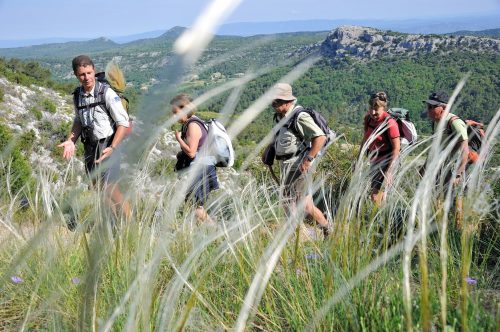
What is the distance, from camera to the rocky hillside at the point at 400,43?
7869cm

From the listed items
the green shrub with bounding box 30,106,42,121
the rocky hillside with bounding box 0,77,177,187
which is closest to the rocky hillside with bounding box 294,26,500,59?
the rocky hillside with bounding box 0,77,177,187

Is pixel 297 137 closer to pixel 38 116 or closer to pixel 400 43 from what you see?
pixel 38 116

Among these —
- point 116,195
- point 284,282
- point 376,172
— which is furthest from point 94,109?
point 116,195

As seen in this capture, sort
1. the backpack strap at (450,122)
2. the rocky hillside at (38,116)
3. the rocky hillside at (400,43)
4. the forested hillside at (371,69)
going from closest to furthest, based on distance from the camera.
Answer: the forested hillside at (371,69)
the backpack strap at (450,122)
the rocky hillside at (38,116)
the rocky hillside at (400,43)

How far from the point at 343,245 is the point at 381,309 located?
26cm

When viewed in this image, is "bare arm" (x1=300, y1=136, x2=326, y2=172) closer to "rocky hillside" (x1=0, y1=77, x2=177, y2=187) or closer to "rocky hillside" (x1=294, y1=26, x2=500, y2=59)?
"rocky hillside" (x1=0, y1=77, x2=177, y2=187)

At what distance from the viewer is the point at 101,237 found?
19.2 inches

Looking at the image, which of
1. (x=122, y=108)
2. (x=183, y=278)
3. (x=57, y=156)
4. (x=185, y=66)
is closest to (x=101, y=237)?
(x=185, y=66)

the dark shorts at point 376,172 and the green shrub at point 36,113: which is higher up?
the dark shorts at point 376,172

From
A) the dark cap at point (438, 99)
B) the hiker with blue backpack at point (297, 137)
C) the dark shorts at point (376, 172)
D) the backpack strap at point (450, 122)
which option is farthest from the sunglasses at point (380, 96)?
the dark shorts at point (376, 172)

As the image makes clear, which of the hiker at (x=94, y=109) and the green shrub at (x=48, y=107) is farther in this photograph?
the green shrub at (x=48, y=107)

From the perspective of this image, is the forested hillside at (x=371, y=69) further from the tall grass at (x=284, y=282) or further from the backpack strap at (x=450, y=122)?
the backpack strap at (x=450, y=122)

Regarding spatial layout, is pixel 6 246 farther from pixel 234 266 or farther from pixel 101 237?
pixel 101 237

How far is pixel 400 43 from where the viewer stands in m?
100
